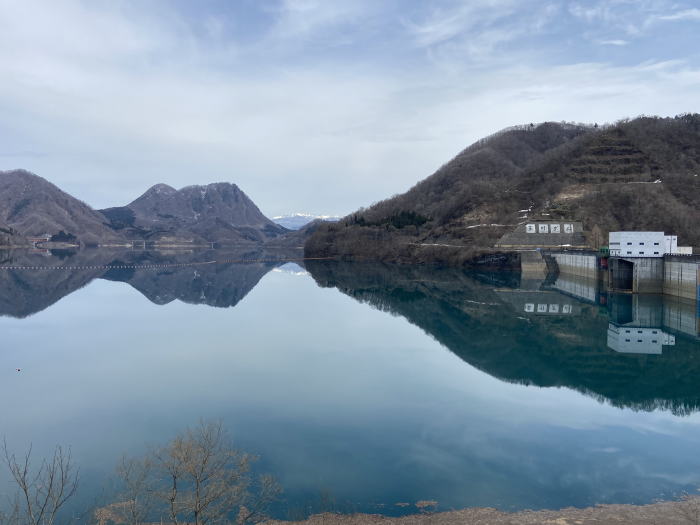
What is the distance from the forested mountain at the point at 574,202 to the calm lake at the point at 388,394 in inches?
1362

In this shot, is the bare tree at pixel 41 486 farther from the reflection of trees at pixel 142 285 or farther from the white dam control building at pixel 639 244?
the white dam control building at pixel 639 244

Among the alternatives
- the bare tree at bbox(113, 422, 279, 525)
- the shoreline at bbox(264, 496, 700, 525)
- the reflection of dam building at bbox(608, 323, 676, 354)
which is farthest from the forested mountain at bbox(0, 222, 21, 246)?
the shoreline at bbox(264, 496, 700, 525)

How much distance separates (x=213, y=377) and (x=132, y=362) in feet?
17.0

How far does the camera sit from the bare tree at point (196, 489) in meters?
9.66

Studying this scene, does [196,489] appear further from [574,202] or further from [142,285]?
[574,202]

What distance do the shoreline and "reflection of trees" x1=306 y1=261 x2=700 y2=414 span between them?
849cm

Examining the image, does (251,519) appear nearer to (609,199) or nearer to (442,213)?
(609,199)

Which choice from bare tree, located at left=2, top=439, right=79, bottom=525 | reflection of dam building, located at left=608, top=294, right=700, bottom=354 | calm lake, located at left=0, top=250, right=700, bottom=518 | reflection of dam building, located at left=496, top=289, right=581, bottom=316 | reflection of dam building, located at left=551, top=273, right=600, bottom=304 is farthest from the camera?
reflection of dam building, located at left=551, top=273, right=600, bottom=304

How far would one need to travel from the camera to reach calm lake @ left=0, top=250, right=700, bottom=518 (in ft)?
40.2


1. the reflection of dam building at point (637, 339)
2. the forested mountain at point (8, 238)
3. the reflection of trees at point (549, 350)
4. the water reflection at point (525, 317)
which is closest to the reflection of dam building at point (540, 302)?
the water reflection at point (525, 317)

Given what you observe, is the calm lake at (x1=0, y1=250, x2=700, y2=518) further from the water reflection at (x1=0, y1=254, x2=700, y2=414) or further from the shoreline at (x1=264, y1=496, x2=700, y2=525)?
the shoreline at (x1=264, y1=496, x2=700, y2=525)

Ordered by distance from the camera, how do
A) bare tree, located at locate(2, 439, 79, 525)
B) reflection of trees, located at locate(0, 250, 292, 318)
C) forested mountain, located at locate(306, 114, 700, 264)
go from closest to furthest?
bare tree, located at locate(2, 439, 79, 525) → reflection of trees, located at locate(0, 250, 292, 318) → forested mountain, located at locate(306, 114, 700, 264)

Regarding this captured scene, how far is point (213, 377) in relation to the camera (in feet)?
69.1

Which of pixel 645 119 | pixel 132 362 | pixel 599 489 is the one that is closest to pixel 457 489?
→ pixel 599 489
